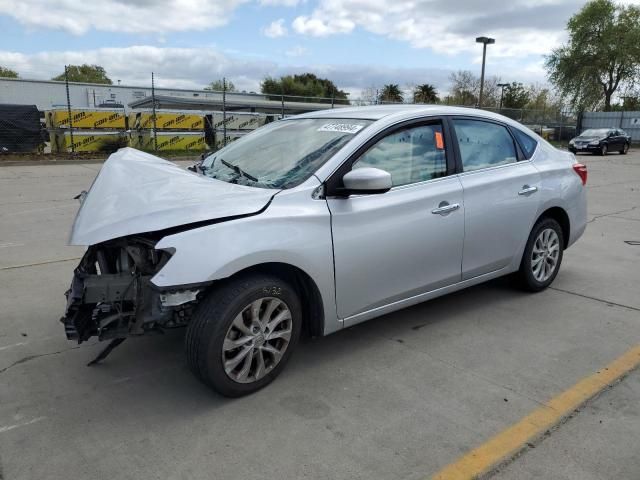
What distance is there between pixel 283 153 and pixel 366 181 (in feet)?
2.65

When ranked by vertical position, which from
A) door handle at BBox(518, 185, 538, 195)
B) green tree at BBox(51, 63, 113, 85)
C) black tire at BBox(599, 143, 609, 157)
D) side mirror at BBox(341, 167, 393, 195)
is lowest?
black tire at BBox(599, 143, 609, 157)

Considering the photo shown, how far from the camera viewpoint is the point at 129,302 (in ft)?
9.34

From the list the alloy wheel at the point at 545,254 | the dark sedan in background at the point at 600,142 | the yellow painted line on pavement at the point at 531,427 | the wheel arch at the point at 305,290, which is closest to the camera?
the yellow painted line on pavement at the point at 531,427

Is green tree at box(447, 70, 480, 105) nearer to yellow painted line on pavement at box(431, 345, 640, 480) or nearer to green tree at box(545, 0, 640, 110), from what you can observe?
green tree at box(545, 0, 640, 110)

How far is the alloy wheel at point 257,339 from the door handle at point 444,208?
132 cm

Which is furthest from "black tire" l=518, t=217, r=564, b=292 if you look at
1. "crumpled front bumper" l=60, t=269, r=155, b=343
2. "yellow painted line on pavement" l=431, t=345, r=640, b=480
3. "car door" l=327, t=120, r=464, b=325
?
"crumpled front bumper" l=60, t=269, r=155, b=343

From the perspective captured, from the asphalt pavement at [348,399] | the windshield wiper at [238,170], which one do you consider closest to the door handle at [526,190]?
the asphalt pavement at [348,399]

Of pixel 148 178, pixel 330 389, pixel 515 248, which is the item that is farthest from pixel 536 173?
pixel 148 178

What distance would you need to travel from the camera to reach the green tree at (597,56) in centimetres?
4147

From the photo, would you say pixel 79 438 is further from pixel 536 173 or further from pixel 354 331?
pixel 536 173

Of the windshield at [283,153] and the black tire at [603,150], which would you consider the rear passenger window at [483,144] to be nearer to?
the windshield at [283,153]

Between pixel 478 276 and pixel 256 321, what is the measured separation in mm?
2037

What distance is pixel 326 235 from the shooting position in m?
3.12

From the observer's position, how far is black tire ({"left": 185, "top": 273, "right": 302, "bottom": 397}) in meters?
2.75
